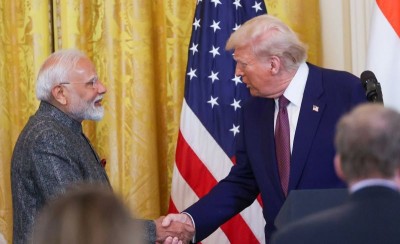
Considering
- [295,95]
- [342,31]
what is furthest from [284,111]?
[342,31]

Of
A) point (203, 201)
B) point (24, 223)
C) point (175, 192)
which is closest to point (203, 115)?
point (175, 192)

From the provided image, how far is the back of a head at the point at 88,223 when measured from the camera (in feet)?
6.14

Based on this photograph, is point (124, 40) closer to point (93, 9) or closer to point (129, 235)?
point (93, 9)

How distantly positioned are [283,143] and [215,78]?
1386 millimetres

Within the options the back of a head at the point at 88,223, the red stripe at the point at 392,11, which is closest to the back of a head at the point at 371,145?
the back of a head at the point at 88,223

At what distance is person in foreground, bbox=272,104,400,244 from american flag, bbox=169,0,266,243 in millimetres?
3242

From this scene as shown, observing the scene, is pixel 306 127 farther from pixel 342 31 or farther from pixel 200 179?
pixel 342 31

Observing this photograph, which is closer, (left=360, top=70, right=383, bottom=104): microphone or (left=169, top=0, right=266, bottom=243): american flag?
(left=360, top=70, right=383, bottom=104): microphone

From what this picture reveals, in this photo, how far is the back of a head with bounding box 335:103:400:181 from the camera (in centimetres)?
226

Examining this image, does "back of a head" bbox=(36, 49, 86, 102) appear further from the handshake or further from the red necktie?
the red necktie

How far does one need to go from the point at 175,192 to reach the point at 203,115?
0.51 metres

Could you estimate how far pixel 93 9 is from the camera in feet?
19.7

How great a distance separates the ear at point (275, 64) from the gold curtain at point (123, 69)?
1509mm

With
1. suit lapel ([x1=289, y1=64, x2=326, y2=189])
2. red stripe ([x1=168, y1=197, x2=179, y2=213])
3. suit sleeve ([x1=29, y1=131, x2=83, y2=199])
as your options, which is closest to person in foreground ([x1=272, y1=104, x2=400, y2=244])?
suit lapel ([x1=289, y1=64, x2=326, y2=189])
